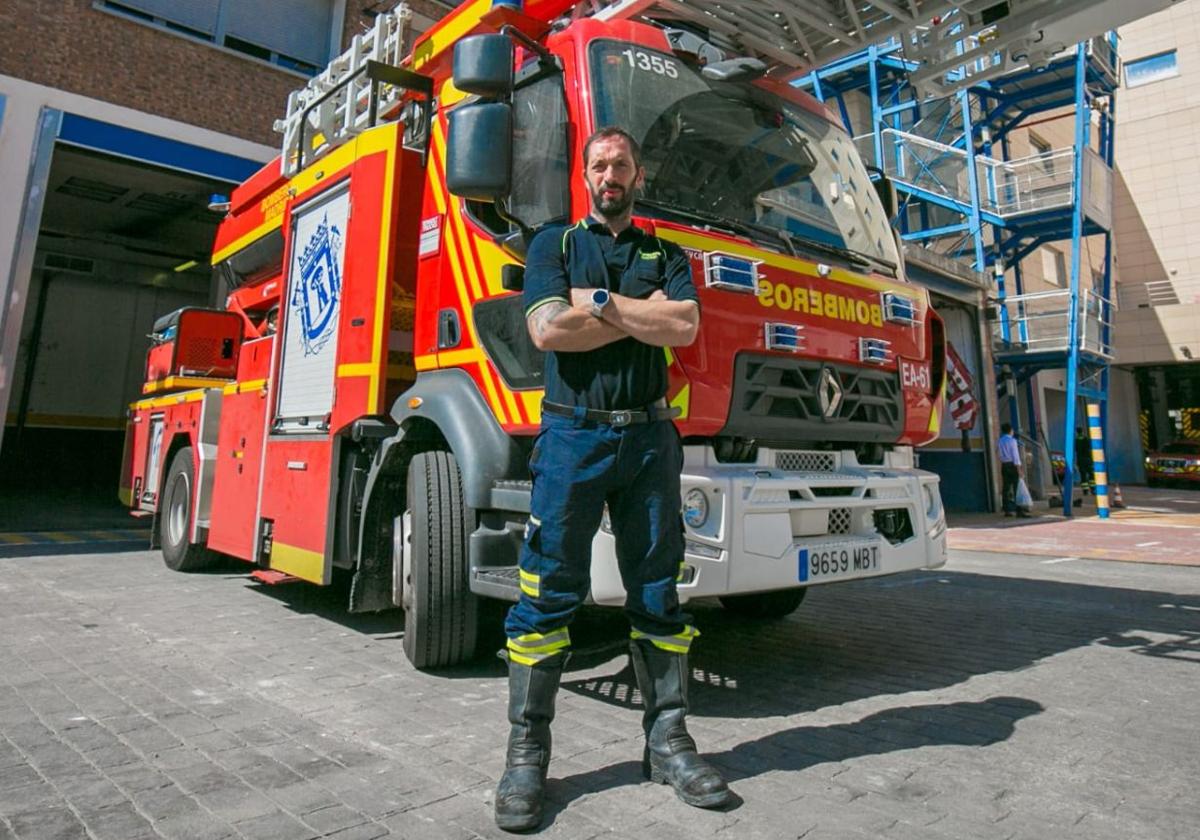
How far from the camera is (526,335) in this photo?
3.49 m

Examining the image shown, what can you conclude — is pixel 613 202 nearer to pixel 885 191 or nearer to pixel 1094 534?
pixel 885 191

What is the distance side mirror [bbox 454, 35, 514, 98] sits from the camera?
3150 mm

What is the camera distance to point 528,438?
3568 mm

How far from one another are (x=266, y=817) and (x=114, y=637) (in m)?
2.93

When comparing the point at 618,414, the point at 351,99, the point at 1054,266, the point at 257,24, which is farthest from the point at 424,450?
the point at 1054,266

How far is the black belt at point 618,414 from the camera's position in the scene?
Result: 8.37 ft

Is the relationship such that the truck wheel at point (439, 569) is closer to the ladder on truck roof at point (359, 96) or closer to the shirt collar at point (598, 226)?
the shirt collar at point (598, 226)

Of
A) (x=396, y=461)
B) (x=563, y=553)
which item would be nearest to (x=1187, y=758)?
(x=563, y=553)

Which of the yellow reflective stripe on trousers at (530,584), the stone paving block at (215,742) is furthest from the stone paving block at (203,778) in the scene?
the yellow reflective stripe on trousers at (530,584)

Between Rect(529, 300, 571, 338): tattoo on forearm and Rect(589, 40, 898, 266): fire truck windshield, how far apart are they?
1003 millimetres

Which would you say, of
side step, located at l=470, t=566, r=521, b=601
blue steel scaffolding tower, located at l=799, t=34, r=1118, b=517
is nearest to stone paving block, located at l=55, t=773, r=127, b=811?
side step, located at l=470, t=566, r=521, b=601

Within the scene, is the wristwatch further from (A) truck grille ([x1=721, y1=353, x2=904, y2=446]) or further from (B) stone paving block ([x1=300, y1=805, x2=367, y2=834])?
(B) stone paving block ([x1=300, y1=805, x2=367, y2=834])

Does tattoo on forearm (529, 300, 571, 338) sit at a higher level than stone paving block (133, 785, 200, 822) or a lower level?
higher

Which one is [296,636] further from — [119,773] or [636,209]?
[636,209]
